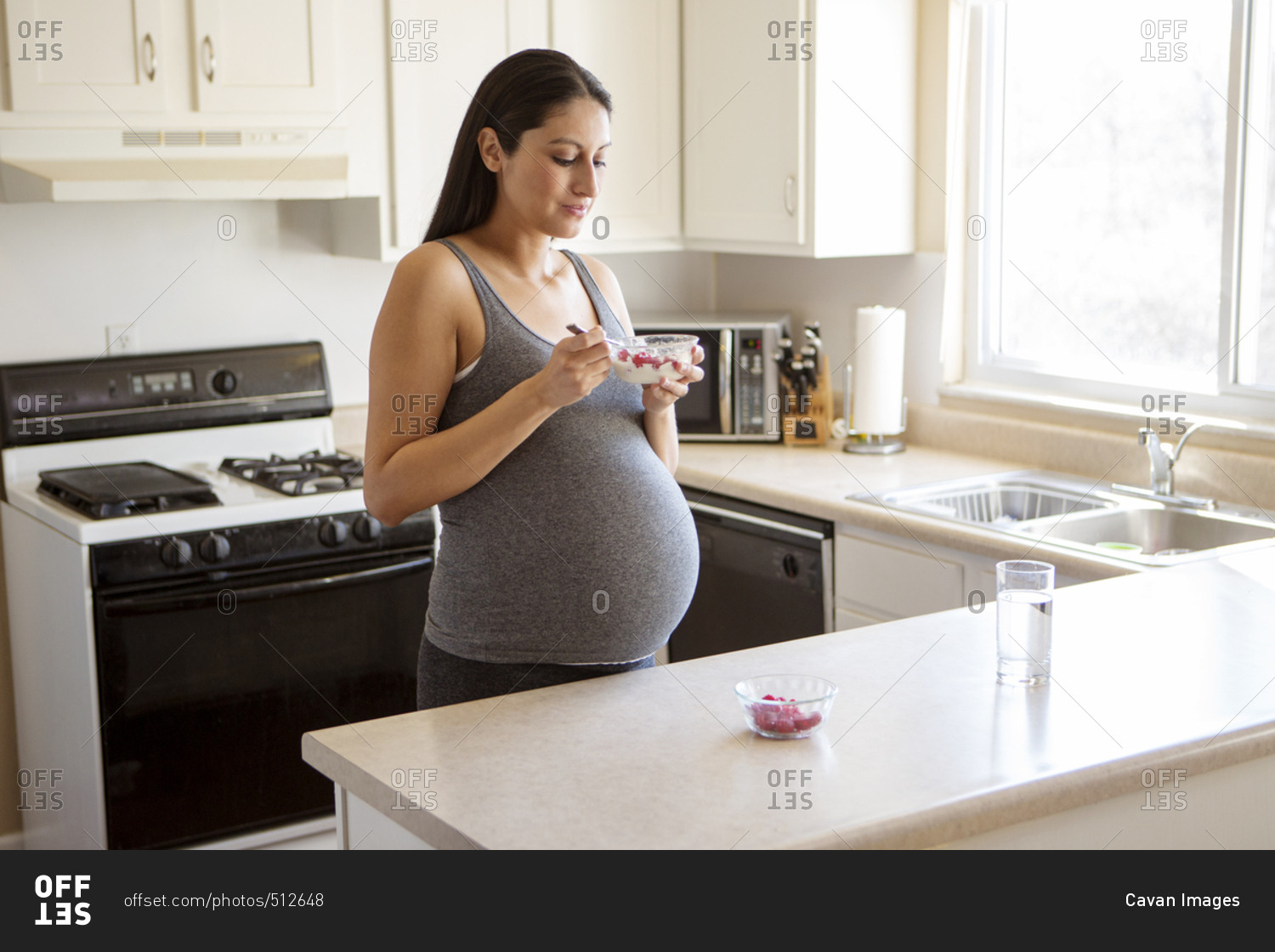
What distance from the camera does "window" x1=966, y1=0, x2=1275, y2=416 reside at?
2.63 m

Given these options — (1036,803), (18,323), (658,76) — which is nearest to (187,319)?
(18,323)

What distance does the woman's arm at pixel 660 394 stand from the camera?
1639 millimetres

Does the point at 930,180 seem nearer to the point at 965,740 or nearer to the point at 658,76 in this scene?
the point at 658,76

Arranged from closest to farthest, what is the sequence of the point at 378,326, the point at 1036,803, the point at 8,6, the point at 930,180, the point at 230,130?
1. the point at 1036,803
2. the point at 378,326
3. the point at 8,6
4. the point at 230,130
5. the point at 930,180

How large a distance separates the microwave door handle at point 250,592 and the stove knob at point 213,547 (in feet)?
0.21

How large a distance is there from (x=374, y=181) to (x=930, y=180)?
1.30m

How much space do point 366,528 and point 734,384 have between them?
103 cm

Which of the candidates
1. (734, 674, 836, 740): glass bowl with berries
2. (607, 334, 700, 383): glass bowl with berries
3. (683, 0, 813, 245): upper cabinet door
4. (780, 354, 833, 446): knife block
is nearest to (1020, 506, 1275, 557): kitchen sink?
(780, 354, 833, 446): knife block

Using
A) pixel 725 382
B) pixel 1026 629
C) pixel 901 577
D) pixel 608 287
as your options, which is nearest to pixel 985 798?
pixel 1026 629

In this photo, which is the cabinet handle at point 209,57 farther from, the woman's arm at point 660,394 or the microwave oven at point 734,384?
the woman's arm at point 660,394

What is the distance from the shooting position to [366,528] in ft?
9.16

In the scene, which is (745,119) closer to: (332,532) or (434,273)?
(332,532)

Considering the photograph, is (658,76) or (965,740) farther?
(658,76)

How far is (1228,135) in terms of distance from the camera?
2643 millimetres
